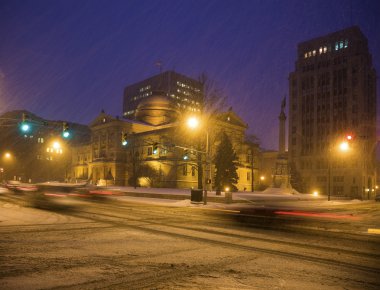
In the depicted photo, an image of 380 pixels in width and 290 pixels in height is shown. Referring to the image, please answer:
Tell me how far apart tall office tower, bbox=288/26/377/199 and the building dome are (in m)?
35.3

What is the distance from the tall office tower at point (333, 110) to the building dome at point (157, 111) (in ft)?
116

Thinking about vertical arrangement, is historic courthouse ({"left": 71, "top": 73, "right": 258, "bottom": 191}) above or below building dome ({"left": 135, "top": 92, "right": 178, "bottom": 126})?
below

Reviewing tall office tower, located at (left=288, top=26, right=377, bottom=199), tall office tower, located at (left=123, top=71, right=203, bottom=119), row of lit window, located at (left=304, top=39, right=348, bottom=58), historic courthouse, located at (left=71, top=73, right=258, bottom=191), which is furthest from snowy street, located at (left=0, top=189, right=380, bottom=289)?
row of lit window, located at (left=304, top=39, right=348, bottom=58)

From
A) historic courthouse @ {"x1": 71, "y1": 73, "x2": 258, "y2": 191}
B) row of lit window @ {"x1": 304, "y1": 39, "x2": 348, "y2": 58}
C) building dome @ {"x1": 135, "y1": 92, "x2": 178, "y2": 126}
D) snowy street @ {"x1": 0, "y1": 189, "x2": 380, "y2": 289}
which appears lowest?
snowy street @ {"x1": 0, "y1": 189, "x2": 380, "y2": 289}

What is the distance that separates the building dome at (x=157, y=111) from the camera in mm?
86625

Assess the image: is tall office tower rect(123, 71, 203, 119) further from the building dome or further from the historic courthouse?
the historic courthouse

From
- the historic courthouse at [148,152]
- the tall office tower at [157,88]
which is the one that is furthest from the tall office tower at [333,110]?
the tall office tower at [157,88]

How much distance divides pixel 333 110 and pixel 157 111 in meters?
49.2

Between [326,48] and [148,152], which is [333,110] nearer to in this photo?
[326,48]

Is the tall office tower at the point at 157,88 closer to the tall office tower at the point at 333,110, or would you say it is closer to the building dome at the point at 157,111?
the building dome at the point at 157,111

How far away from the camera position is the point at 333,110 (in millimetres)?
101688

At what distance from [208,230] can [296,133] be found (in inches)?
3911

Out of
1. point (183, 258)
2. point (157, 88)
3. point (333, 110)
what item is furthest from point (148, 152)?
point (157, 88)

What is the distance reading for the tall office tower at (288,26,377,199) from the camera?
96188 millimetres
